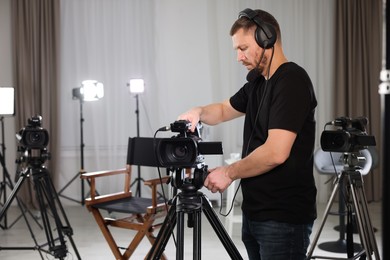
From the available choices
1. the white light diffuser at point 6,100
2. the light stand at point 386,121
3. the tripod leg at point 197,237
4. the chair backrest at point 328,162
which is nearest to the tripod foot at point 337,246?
the chair backrest at point 328,162

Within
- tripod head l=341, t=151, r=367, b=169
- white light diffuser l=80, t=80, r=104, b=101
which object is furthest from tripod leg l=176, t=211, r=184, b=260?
white light diffuser l=80, t=80, r=104, b=101

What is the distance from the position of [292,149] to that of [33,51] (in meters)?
4.24

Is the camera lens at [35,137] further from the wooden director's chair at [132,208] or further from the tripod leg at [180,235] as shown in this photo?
the tripod leg at [180,235]

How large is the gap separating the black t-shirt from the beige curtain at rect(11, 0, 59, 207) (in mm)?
3998

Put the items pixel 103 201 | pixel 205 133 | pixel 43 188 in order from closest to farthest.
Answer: pixel 43 188, pixel 103 201, pixel 205 133

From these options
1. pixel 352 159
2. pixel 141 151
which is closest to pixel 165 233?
pixel 352 159

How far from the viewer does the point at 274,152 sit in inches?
60.4

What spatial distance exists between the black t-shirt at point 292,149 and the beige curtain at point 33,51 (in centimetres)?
400

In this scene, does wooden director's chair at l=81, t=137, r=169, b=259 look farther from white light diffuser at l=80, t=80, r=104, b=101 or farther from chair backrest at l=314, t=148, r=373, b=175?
chair backrest at l=314, t=148, r=373, b=175

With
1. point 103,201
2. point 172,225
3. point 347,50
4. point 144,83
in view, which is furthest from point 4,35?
point 172,225

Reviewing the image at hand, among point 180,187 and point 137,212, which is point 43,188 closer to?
point 137,212

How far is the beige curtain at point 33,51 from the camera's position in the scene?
5266 millimetres

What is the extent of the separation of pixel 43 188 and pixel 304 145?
1931 millimetres

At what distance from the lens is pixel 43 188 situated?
309cm
